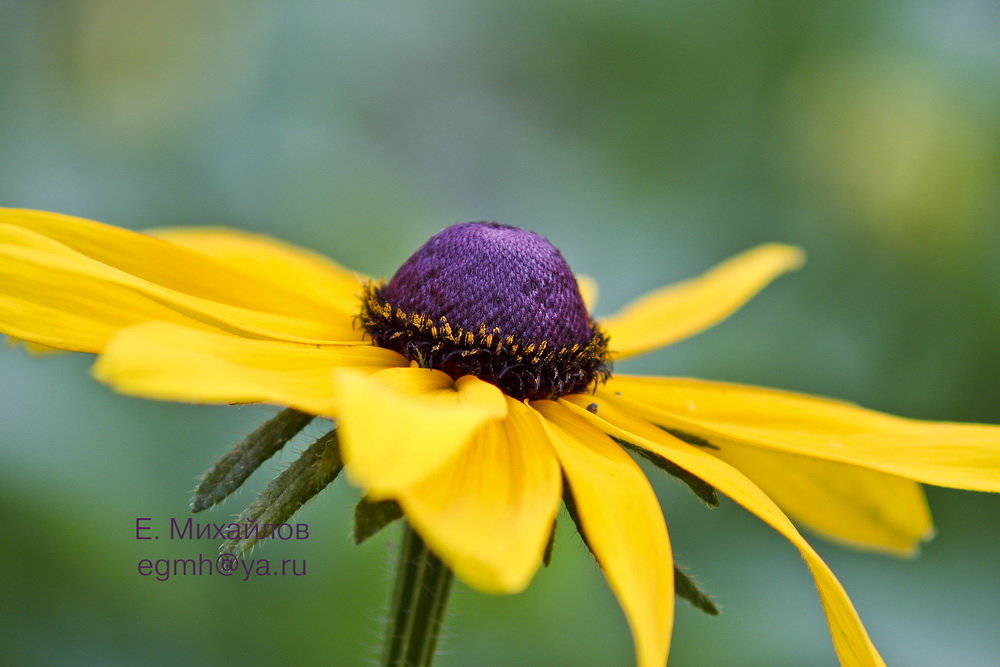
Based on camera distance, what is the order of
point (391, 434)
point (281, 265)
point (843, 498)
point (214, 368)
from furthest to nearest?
1. point (281, 265)
2. point (843, 498)
3. point (214, 368)
4. point (391, 434)

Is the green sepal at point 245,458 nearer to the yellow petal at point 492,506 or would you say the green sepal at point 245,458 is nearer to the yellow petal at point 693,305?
the yellow petal at point 492,506

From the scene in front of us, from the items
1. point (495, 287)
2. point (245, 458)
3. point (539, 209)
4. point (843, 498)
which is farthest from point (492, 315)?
point (539, 209)

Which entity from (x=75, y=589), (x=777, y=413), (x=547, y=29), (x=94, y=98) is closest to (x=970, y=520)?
(x=777, y=413)

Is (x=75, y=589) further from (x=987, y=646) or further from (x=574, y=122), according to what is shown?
(x=574, y=122)

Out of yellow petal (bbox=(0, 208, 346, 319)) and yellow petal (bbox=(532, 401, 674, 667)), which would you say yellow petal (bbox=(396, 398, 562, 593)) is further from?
yellow petal (bbox=(0, 208, 346, 319))

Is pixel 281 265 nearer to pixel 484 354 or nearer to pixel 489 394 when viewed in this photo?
pixel 484 354

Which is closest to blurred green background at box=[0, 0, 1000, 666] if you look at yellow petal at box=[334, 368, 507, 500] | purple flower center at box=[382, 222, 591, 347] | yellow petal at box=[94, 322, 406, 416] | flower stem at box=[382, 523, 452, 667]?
flower stem at box=[382, 523, 452, 667]

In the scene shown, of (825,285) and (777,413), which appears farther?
(825,285)
